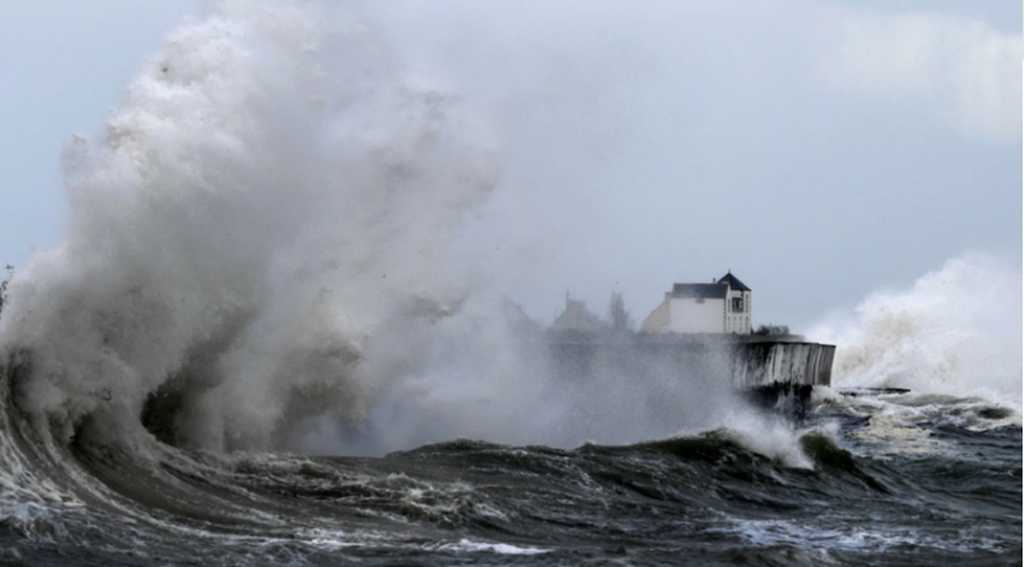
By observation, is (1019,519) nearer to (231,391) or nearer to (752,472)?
(752,472)

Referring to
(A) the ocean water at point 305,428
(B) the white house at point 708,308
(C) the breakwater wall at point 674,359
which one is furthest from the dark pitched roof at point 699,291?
(A) the ocean water at point 305,428

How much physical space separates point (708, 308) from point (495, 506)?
252ft

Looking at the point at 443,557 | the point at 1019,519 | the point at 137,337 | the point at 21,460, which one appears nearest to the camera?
the point at 443,557

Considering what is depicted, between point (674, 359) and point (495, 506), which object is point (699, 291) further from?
point (495, 506)

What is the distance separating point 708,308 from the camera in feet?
307

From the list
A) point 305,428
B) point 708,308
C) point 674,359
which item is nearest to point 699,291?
point 708,308

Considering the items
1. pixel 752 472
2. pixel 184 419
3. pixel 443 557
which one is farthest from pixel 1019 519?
pixel 184 419

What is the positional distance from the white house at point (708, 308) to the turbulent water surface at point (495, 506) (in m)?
65.7

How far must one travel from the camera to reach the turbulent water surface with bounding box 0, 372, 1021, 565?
1456 centimetres

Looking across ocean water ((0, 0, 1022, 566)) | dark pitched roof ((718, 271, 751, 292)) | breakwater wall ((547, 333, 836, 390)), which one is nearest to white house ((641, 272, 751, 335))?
dark pitched roof ((718, 271, 751, 292))

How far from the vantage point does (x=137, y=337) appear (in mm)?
18984

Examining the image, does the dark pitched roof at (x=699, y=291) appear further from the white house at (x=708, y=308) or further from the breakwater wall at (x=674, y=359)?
the breakwater wall at (x=674, y=359)

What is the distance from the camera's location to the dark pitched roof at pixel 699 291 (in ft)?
308

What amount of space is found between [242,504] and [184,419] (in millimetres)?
3921
